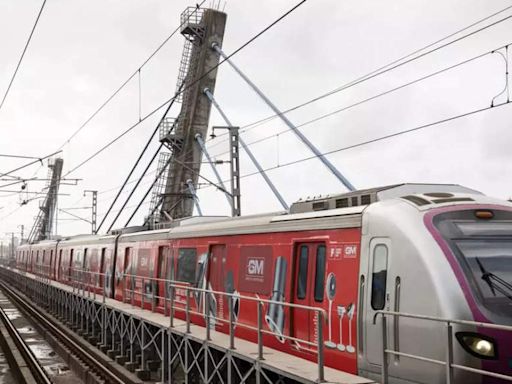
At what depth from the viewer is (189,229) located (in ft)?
45.4

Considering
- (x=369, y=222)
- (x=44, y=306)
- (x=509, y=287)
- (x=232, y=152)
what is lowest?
(x=44, y=306)

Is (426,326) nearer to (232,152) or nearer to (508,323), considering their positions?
(508,323)

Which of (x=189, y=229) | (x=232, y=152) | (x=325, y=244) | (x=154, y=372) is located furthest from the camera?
(x=232, y=152)

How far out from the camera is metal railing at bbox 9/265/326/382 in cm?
715

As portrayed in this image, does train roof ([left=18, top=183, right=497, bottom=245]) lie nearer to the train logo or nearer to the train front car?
the train front car

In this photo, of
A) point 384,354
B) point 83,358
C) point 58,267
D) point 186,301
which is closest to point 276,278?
point 186,301

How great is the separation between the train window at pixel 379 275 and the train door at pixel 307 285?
121cm

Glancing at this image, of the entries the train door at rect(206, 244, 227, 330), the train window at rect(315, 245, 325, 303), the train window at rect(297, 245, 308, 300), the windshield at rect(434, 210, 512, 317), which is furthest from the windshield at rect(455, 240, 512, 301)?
the train door at rect(206, 244, 227, 330)

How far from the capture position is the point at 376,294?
689 centimetres

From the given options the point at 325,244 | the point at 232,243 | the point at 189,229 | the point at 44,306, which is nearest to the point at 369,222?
the point at 325,244

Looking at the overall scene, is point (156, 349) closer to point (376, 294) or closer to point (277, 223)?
point (277, 223)

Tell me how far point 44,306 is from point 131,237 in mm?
17241

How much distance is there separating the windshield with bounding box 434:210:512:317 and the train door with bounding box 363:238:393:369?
29.1 inches

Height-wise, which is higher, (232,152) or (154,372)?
(232,152)
